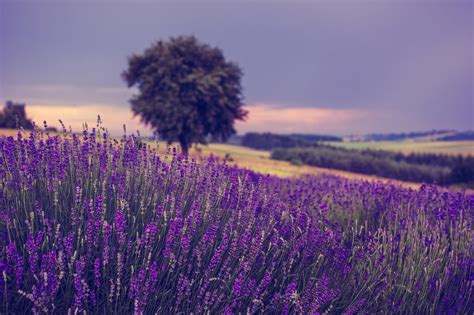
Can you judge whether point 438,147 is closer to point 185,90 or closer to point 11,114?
point 185,90

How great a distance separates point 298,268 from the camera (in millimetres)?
3611

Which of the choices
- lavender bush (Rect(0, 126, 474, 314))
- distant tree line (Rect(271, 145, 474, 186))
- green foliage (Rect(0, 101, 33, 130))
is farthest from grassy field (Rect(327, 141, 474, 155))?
lavender bush (Rect(0, 126, 474, 314))

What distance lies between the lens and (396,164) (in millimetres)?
25766

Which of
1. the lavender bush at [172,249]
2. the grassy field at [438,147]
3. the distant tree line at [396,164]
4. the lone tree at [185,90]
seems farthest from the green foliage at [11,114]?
the grassy field at [438,147]

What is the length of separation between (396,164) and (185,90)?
1379cm

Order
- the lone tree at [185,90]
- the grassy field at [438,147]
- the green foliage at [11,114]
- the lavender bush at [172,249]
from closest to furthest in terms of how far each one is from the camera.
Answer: the lavender bush at [172,249]
the lone tree at [185,90]
the green foliage at [11,114]
the grassy field at [438,147]

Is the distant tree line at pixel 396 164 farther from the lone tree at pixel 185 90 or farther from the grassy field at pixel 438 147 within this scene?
the lone tree at pixel 185 90

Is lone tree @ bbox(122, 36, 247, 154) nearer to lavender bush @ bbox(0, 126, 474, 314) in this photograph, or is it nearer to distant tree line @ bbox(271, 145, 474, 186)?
distant tree line @ bbox(271, 145, 474, 186)

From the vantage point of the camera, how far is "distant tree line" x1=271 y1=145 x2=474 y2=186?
70.3 ft

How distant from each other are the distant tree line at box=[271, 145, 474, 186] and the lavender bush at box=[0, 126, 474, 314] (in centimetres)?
1858

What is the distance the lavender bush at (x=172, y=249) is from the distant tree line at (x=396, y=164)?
60.9 feet

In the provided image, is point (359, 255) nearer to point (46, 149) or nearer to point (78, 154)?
point (78, 154)

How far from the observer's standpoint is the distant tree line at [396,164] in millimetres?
21413

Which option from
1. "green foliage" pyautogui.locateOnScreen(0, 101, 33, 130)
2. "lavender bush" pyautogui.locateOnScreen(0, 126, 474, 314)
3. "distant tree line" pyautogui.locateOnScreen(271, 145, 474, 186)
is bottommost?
"distant tree line" pyautogui.locateOnScreen(271, 145, 474, 186)
